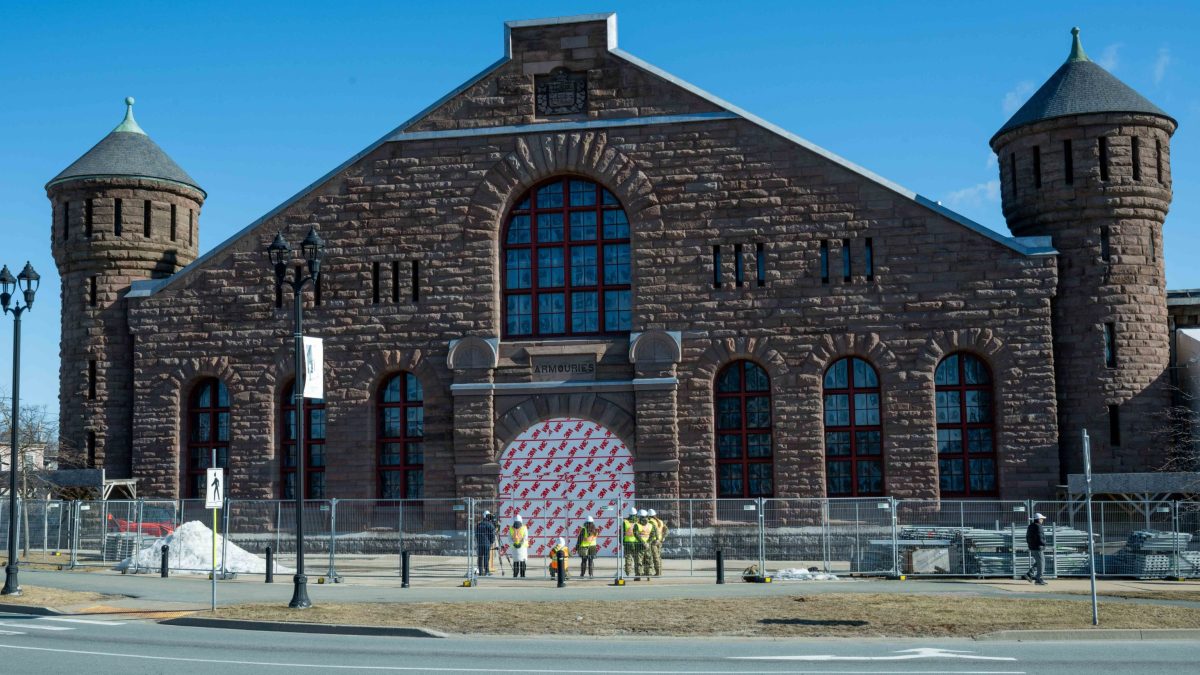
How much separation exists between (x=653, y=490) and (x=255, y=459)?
1074 centimetres

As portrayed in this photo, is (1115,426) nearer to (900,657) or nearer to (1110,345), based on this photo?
(1110,345)

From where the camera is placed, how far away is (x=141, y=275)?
126 ft

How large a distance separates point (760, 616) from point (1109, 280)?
17.1m

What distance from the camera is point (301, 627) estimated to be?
19.5 meters

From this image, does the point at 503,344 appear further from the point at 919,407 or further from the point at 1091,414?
the point at 1091,414

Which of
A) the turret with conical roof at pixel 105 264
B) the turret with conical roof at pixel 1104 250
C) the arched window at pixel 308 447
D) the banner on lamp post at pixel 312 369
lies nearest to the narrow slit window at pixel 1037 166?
the turret with conical roof at pixel 1104 250

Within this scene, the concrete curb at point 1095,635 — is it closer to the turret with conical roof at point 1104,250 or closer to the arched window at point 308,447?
the turret with conical roof at point 1104,250

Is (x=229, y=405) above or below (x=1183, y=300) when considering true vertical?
below

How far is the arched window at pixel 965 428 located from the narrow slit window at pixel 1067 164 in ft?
16.5

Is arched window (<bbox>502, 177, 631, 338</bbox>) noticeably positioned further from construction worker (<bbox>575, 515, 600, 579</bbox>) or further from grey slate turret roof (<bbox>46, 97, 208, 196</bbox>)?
grey slate turret roof (<bbox>46, 97, 208, 196</bbox>)

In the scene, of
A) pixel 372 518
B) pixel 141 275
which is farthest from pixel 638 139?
pixel 141 275

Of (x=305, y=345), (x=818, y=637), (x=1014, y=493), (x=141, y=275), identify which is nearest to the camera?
(x=818, y=637)

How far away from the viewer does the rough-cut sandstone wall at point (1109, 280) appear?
1271 inches

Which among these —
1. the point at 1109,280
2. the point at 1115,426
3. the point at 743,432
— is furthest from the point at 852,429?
the point at 1109,280
